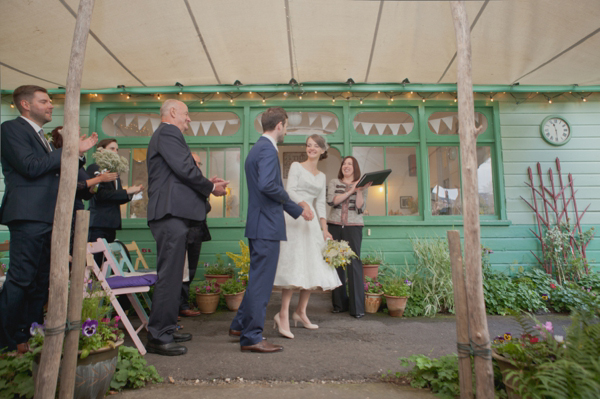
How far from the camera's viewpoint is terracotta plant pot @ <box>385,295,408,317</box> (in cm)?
438

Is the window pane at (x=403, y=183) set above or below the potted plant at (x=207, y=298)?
above

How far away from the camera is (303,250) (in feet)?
11.1

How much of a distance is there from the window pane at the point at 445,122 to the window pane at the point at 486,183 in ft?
1.51

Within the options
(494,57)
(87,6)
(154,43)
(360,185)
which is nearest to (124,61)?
(154,43)

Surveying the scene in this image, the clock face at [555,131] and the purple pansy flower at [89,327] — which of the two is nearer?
the purple pansy flower at [89,327]

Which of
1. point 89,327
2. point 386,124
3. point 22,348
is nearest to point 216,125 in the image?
point 386,124

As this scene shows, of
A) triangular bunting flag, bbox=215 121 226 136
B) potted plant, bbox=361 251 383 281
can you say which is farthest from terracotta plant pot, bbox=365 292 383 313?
triangular bunting flag, bbox=215 121 226 136

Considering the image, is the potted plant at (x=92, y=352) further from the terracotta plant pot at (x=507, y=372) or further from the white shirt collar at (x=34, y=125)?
the terracotta plant pot at (x=507, y=372)

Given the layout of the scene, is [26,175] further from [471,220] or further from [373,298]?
[373,298]

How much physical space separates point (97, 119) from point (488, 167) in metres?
6.06

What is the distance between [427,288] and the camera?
464 cm

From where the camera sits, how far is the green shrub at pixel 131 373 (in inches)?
89.6

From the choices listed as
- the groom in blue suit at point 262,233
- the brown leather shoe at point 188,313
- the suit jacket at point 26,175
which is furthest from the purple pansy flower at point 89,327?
the brown leather shoe at point 188,313

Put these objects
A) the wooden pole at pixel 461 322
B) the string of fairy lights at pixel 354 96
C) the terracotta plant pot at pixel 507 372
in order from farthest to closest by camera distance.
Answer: the string of fairy lights at pixel 354 96 → the wooden pole at pixel 461 322 → the terracotta plant pot at pixel 507 372
